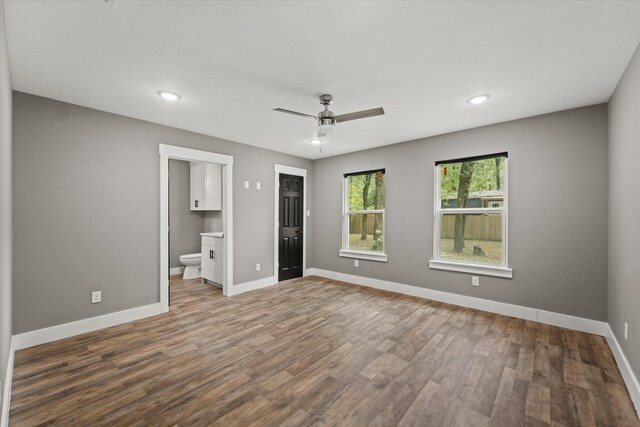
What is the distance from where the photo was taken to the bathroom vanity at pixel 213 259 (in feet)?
15.5

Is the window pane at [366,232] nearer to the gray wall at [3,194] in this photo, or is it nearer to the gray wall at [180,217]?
the gray wall at [180,217]

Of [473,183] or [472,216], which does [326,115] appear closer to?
[473,183]

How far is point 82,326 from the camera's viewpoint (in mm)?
3029

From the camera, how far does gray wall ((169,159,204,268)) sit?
5.92 m

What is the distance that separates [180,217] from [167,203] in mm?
2560

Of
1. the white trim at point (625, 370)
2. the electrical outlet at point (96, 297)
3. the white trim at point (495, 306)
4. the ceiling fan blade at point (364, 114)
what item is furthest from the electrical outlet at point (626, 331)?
the electrical outlet at point (96, 297)

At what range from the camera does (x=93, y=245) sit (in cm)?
313

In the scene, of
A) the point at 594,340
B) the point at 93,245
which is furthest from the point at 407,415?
the point at 93,245

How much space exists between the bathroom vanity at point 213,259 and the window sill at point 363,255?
87.3 inches

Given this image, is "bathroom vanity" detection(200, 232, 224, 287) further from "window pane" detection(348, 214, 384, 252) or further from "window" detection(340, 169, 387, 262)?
"window pane" detection(348, 214, 384, 252)

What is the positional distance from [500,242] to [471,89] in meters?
2.13

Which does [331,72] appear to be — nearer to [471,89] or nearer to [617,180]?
[471,89]

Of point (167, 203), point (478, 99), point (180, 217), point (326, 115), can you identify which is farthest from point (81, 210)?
point (478, 99)

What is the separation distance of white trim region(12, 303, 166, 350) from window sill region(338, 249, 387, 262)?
10.2 ft
